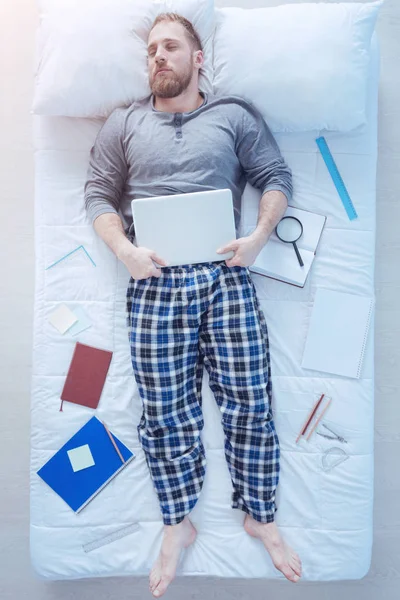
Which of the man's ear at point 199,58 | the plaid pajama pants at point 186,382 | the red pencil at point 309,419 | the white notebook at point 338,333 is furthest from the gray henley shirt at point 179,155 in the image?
the red pencil at point 309,419

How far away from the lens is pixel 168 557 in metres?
1.26

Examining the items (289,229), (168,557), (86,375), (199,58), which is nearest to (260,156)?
(289,229)

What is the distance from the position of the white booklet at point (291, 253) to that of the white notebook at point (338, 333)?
0.09 metres

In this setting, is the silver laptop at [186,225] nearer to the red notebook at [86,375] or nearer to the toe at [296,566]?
the red notebook at [86,375]

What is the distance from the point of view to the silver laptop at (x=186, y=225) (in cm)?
123

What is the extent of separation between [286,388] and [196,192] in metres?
0.58

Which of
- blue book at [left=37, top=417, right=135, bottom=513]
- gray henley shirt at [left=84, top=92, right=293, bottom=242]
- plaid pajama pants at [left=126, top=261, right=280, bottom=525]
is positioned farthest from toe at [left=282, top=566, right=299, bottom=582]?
gray henley shirt at [left=84, top=92, right=293, bottom=242]

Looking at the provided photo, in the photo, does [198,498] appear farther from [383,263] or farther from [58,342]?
[383,263]

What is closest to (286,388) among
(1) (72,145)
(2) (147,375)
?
(2) (147,375)

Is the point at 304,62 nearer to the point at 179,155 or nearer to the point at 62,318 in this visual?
the point at 179,155

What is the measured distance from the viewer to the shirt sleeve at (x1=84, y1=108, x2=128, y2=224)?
1345 millimetres

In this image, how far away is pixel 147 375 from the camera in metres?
1.28

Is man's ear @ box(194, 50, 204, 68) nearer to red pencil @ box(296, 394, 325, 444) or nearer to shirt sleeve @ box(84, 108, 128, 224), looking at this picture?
shirt sleeve @ box(84, 108, 128, 224)

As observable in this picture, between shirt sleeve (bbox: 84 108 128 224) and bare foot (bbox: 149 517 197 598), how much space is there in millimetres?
834
